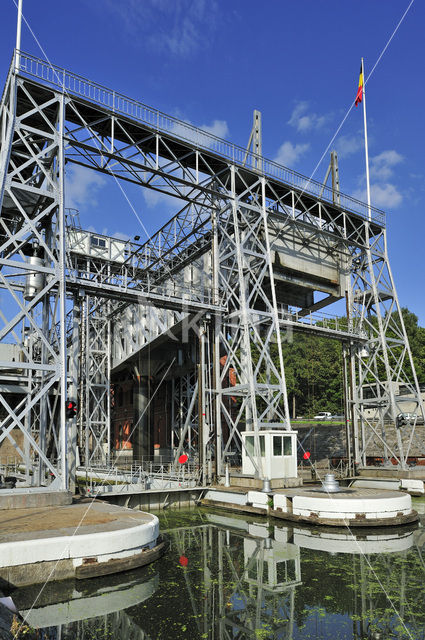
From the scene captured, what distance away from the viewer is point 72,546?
10.8m

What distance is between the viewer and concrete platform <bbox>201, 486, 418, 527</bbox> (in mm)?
17219

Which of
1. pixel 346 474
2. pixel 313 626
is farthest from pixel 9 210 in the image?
pixel 346 474

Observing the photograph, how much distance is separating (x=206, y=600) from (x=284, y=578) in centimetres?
225

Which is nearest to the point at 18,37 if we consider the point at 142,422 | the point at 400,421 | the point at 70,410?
the point at 70,410

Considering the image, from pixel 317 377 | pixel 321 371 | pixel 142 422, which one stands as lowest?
pixel 142 422

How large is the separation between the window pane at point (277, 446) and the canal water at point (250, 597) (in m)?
8.06

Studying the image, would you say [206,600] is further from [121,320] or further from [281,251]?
[121,320]

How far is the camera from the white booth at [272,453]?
73.6 feet

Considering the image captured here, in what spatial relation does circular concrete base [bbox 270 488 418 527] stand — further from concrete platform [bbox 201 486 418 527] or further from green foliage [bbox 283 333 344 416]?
green foliage [bbox 283 333 344 416]

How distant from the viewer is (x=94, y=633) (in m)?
7.95

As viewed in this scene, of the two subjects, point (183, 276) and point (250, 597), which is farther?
point (183, 276)

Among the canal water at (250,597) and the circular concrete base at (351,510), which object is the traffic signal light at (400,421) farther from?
the canal water at (250,597)

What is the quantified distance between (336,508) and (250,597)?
8554mm

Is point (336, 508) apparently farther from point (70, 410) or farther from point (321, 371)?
point (321, 371)
